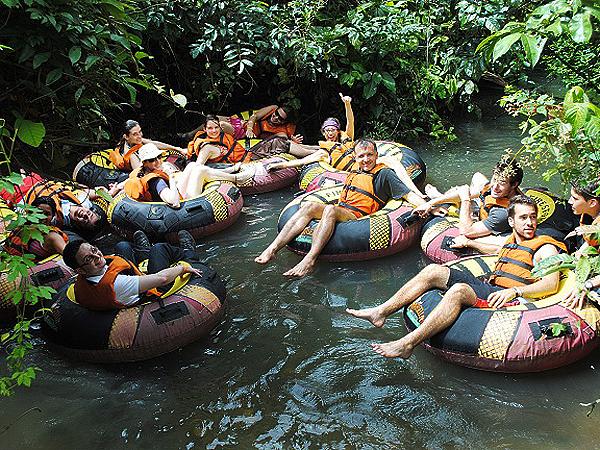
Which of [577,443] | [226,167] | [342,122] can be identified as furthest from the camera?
[342,122]

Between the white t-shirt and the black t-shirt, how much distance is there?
2.65 meters

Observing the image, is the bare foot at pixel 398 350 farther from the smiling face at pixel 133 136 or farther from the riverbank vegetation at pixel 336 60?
the smiling face at pixel 133 136

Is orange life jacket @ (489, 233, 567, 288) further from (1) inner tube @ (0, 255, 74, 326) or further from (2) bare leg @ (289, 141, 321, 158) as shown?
(2) bare leg @ (289, 141, 321, 158)

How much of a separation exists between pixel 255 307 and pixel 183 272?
697 mm

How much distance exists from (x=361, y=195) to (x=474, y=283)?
1.96 m

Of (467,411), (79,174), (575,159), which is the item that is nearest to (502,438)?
(467,411)

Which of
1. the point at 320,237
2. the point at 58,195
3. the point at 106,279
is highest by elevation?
the point at 58,195

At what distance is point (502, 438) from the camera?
3.87 meters

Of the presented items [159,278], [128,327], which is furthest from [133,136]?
[128,327]

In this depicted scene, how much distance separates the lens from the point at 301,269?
19.4 feet

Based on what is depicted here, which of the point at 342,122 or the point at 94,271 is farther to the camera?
the point at 342,122

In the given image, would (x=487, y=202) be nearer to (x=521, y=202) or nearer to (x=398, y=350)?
(x=521, y=202)

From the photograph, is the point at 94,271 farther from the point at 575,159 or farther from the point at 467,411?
the point at 575,159

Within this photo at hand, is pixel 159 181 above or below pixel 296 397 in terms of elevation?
above
